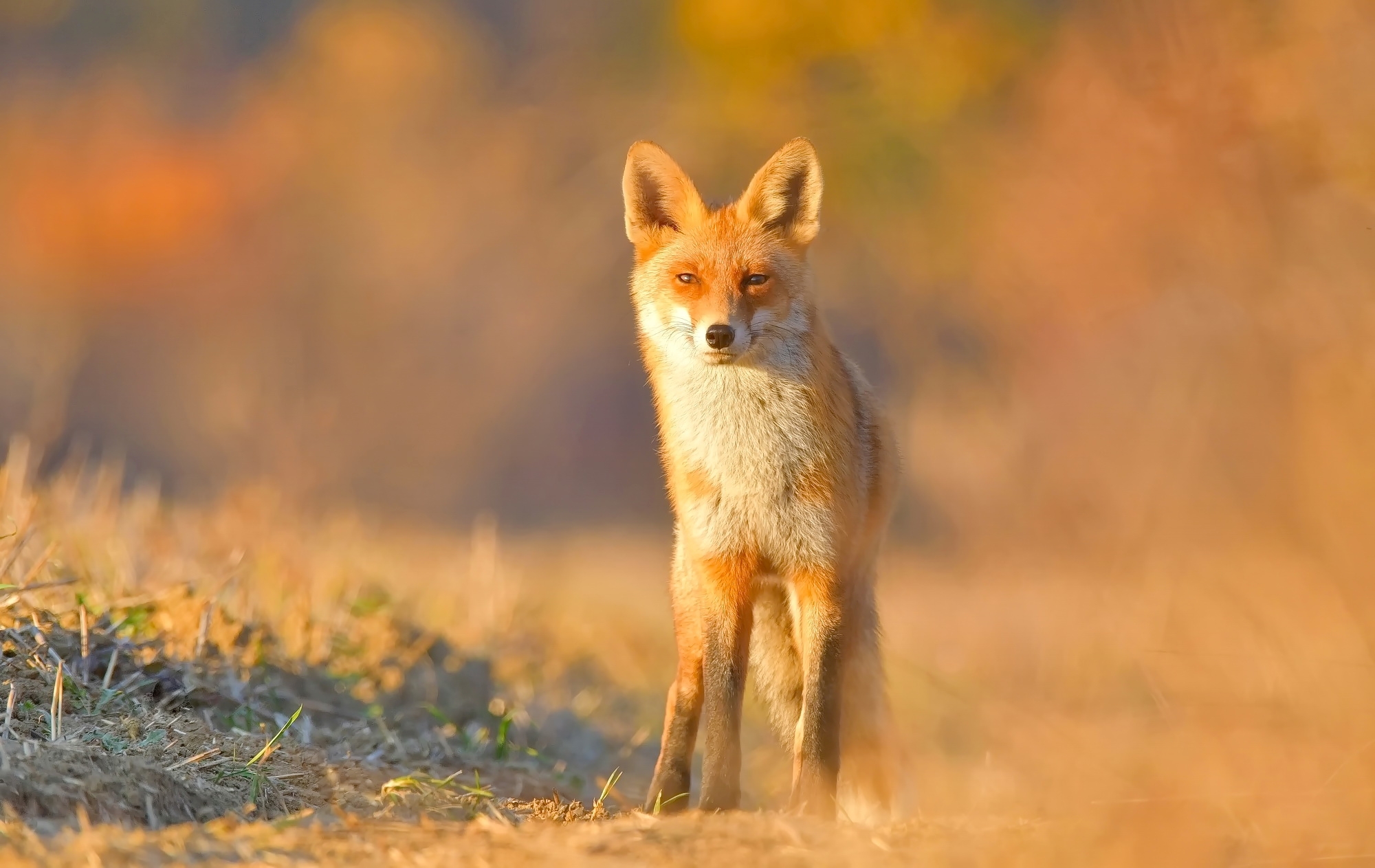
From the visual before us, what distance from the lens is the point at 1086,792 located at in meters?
3.99

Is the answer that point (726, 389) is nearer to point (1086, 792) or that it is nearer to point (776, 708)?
point (776, 708)

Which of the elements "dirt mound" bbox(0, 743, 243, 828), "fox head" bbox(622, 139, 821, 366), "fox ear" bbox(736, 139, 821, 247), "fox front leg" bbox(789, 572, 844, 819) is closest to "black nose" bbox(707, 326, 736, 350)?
"fox head" bbox(622, 139, 821, 366)

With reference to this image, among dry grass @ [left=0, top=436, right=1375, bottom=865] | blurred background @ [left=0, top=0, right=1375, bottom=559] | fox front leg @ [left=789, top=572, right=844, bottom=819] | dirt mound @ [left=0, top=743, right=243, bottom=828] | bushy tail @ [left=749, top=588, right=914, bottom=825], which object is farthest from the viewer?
bushy tail @ [left=749, top=588, right=914, bottom=825]

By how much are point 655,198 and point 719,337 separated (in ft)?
3.25

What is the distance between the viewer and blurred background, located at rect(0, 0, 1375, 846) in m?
4.40

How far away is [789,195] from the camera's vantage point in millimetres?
5613

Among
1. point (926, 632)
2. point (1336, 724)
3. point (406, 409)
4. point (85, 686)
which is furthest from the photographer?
point (406, 409)

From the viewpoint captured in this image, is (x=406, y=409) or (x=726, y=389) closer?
(x=726, y=389)

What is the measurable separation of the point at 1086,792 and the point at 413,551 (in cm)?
839

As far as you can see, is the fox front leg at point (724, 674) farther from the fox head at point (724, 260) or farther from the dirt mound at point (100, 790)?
the dirt mound at point (100, 790)

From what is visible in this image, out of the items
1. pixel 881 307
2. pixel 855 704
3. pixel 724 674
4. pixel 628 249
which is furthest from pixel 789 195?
pixel 628 249

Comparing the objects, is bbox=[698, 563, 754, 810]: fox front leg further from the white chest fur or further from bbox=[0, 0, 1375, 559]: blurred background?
bbox=[0, 0, 1375, 559]: blurred background

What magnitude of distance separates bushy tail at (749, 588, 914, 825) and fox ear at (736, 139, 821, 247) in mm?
1507

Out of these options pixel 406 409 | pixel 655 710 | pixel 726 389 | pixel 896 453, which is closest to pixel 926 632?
pixel 655 710
